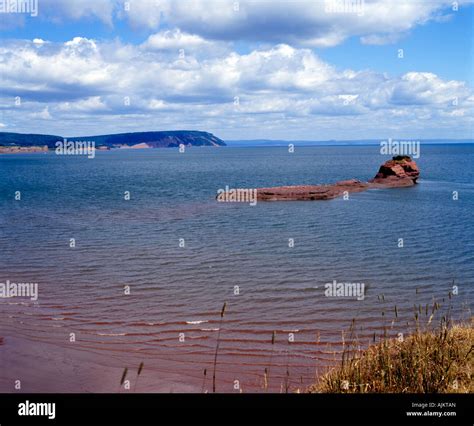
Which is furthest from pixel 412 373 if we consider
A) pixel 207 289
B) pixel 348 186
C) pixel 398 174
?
pixel 398 174

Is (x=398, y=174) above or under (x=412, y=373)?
above

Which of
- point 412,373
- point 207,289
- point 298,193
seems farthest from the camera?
point 298,193

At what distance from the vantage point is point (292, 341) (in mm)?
14695

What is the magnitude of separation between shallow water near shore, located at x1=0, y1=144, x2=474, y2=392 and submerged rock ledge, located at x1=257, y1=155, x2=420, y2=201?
1245 centimetres

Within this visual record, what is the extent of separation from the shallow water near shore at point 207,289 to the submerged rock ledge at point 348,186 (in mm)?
12455

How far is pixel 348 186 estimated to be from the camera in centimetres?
6450

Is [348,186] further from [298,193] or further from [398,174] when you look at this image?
[398,174]

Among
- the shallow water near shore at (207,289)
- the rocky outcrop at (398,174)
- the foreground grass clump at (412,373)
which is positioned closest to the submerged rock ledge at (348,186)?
the rocky outcrop at (398,174)

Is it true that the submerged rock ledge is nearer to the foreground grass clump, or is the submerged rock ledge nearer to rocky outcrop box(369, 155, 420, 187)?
rocky outcrop box(369, 155, 420, 187)

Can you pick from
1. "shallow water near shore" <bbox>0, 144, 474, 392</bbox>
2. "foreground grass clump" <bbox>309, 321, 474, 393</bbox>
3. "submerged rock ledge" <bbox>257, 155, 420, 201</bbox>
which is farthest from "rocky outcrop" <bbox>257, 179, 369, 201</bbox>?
"foreground grass clump" <bbox>309, 321, 474, 393</bbox>

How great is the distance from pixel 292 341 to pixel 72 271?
12.4 m

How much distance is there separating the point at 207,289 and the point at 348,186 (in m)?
46.9
